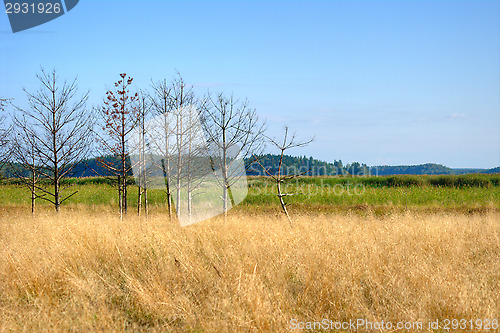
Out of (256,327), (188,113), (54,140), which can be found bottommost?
(256,327)

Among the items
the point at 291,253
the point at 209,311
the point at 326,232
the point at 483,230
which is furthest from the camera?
the point at 483,230

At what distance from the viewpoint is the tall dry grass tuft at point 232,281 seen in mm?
4812

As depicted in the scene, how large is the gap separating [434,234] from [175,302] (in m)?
6.65

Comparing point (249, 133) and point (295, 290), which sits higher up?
point (249, 133)

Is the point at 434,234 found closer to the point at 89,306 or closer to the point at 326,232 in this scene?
the point at 326,232

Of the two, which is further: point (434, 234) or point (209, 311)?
point (434, 234)

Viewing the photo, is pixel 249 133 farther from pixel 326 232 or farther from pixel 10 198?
pixel 10 198

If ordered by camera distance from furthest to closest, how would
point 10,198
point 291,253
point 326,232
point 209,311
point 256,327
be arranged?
1. point 10,198
2. point 326,232
3. point 291,253
4. point 209,311
5. point 256,327

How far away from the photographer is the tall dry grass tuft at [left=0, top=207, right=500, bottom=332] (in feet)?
15.8

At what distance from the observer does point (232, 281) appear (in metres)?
5.67

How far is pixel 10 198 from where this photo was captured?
24.8 meters

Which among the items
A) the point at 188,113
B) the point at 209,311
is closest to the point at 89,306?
the point at 209,311

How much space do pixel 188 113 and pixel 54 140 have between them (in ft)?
16.4

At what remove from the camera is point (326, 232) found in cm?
851
